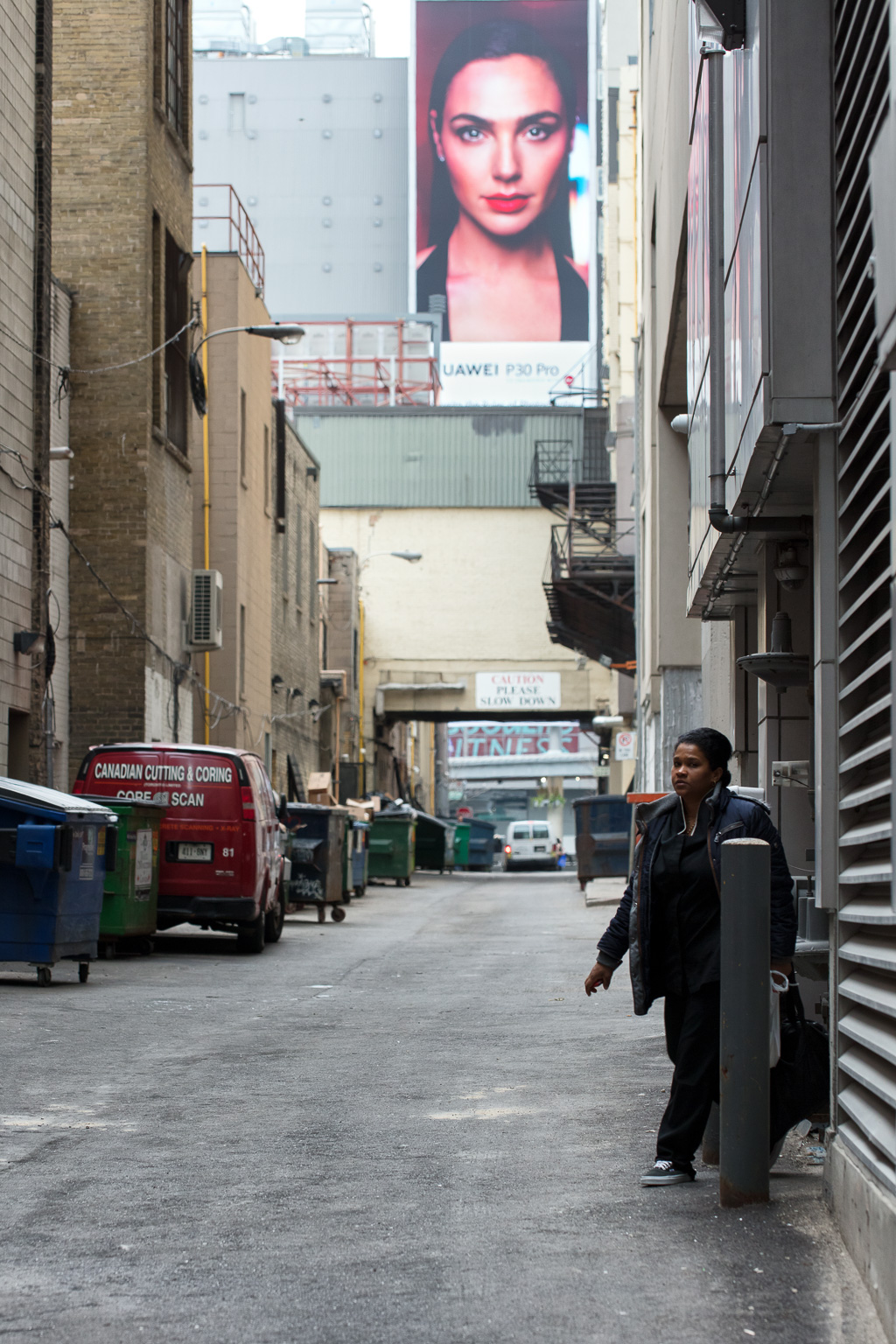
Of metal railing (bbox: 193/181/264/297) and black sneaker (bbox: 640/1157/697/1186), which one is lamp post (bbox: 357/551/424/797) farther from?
black sneaker (bbox: 640/1157/697/1186)

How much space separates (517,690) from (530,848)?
1398cm

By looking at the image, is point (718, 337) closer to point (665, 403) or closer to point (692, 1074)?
point (692, 1074)

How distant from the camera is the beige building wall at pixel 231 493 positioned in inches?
1324

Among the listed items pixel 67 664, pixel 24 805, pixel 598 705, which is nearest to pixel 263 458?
pixel 67 664

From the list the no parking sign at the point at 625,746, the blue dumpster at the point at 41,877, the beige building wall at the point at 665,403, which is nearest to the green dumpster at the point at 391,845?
the no parking sign at the point at 625,746

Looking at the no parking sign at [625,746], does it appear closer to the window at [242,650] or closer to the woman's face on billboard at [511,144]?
the window at [242,650]

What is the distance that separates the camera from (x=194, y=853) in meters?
17.0

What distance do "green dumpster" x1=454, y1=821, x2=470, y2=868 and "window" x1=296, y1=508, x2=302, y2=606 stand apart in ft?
38.0

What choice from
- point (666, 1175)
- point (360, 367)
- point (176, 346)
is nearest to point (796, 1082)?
point (666, 1175)

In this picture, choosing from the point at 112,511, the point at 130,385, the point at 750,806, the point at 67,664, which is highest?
the point at 130,385

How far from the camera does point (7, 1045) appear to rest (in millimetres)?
9750

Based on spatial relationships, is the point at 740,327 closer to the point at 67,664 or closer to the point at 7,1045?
the point at 7,1045

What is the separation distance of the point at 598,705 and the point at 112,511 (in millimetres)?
29414

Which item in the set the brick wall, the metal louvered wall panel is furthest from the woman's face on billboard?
the metal louvered wall panel
